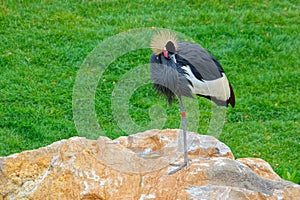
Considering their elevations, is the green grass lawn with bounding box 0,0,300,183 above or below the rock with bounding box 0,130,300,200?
below

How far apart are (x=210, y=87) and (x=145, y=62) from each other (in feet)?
13.1

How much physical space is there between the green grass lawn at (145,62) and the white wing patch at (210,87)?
1.89 meters

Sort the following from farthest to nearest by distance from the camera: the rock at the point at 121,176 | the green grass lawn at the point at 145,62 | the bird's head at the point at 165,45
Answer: the green grass lawn at the point at 145,62, the bird's head at the point at 165,45, the rock at the point at 121,176

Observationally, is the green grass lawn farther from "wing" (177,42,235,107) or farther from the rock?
the rock

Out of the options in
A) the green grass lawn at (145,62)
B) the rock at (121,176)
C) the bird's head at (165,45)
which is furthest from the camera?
the green grass lawn at (145,62)

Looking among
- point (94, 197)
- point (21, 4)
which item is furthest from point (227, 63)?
point (94, 197)

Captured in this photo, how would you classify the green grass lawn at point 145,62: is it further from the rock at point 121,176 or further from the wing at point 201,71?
the rock at point 121,176

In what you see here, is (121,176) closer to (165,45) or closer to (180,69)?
(180,69)

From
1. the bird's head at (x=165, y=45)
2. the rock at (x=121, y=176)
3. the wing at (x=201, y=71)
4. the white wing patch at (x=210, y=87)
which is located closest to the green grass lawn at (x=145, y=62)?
the white wing patch at (x=210, y=87)

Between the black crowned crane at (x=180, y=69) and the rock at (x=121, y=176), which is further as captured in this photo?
the black crowned crane at (x=180, y=69)

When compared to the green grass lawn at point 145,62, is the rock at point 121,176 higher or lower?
higher

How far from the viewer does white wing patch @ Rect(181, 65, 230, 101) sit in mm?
4910

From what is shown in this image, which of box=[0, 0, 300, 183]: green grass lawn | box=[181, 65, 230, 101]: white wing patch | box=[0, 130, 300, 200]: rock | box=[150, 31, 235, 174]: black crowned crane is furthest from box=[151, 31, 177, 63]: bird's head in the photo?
box=[0, 0, 300, 183]: green grass lawn

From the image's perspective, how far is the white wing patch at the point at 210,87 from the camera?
4.91 m
